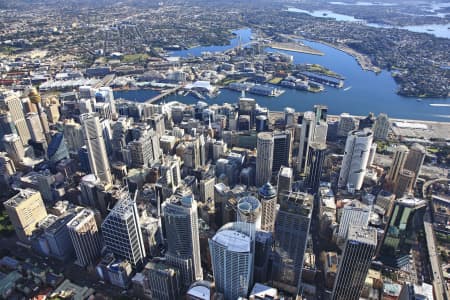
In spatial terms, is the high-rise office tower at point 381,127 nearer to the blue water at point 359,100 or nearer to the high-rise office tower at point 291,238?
the blue water at point 359,100

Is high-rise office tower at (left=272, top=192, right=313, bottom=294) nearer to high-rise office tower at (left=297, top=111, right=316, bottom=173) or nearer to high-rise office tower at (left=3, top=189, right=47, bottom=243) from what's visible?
high-rise office tower at (left=297, top=111, right=316, bottom=173)

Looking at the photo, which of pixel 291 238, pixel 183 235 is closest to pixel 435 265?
pixel 291 238

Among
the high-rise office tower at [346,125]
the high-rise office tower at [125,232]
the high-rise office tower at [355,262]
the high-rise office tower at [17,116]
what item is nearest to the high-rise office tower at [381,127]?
the high-rise office tower at [346,125]

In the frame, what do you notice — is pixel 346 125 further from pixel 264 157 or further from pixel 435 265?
pixel 435 265

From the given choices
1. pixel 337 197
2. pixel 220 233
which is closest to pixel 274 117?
pixel 337 197

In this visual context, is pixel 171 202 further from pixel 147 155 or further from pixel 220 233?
pixel 147 155
